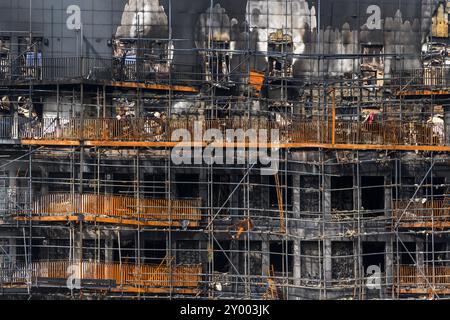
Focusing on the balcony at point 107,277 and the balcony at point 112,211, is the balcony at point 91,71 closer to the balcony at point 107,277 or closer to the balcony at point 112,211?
the balcony at point 112,211

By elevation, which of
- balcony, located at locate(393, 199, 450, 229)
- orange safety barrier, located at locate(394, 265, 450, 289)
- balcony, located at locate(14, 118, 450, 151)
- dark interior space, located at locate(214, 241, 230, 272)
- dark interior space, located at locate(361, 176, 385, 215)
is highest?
balcony, located at locate(14, 118, 450, 151)

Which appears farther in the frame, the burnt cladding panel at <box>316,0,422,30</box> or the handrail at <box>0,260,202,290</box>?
the burnt cladding panel at <box>316,0,422,30</box>

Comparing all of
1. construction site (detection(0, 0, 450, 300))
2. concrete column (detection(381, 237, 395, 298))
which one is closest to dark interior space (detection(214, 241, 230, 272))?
construction site (detection(0, 0, 450, 300))

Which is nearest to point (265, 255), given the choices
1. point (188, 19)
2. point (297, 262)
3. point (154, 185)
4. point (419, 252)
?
point (297, 262)

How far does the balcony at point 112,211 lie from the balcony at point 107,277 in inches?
60.0

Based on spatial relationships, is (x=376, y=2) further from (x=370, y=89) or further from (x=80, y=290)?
(x=80, y=290)

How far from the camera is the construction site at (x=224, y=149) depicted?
5703cm

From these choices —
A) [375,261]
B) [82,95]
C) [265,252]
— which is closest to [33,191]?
[82,95]

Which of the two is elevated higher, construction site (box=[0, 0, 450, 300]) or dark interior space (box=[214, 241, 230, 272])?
construction site (box=[0, 0, 450, 300])

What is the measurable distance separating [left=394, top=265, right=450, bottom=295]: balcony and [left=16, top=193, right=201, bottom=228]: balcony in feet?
24.1

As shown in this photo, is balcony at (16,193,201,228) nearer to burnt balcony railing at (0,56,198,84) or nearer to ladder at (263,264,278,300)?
ladder at (263,264,278,300)

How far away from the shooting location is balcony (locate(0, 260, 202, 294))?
56438 millimetres

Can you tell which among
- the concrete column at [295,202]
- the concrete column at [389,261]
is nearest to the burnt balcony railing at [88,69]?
the concrete column at [295,202]

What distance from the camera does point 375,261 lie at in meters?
59.4
